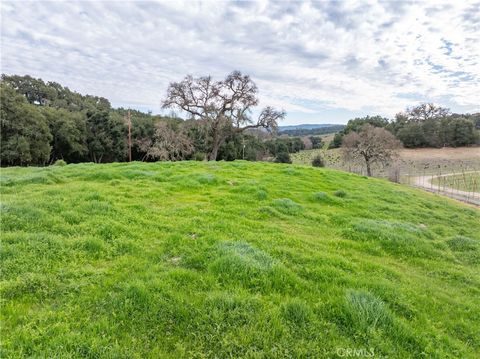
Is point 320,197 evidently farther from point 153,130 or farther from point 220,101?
point 153,130

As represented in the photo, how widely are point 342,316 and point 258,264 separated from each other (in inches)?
50.9

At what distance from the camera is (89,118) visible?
4541 cm

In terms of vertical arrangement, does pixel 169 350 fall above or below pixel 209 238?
below

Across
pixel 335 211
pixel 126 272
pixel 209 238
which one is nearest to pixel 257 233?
pixel 209 238

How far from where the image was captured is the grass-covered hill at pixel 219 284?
2.86m

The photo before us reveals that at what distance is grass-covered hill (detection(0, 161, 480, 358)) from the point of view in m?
2.86

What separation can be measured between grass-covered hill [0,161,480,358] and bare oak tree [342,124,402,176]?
38.3m

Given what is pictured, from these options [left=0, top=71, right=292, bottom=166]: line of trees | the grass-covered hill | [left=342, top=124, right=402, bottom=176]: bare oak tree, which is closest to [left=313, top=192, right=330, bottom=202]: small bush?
the grass-covered hill

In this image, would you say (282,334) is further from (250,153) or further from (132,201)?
(250,153)

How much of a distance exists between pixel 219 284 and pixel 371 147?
44.0 m

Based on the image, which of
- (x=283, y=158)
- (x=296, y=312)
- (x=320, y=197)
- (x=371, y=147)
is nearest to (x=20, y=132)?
(x=320, y=197)

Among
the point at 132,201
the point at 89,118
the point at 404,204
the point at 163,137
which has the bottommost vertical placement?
the point at 404,204

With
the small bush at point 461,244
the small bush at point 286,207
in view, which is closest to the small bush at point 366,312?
the small bush at point 286,207

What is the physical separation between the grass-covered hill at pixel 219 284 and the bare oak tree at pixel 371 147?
38.3 meters
